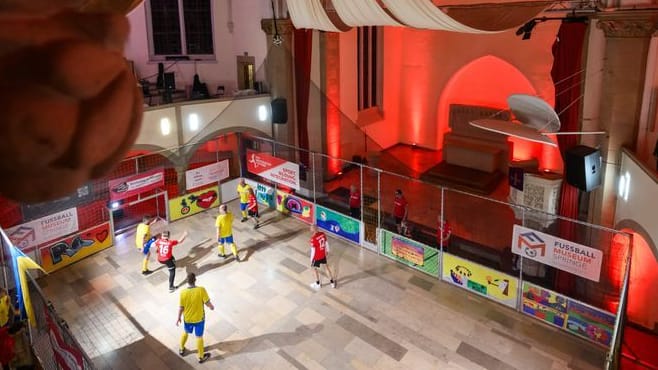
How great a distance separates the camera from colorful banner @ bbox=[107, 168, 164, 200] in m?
12.1

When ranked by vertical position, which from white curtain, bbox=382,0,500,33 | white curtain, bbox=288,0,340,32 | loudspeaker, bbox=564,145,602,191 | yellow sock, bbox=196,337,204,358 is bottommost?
yellow sock, bbox=196,337,204,358

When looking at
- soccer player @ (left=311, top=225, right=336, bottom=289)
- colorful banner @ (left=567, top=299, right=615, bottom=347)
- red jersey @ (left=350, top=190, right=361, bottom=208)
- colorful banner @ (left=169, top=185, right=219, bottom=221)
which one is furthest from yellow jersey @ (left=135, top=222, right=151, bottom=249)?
colorful banner @ (left=567, top=299, right=615, bottom=347)

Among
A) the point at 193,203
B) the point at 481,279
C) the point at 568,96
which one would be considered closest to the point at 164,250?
the point at 193,203

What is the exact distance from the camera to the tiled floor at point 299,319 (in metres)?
8.25

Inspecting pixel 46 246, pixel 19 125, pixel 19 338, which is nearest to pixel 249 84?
pixel 46 246

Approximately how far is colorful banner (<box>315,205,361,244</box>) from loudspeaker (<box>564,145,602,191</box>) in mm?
5037

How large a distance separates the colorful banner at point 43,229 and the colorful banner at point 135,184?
108 centimetres

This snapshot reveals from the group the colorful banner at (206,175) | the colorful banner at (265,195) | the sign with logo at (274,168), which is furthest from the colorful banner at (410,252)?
the colorful banner at (206,175)

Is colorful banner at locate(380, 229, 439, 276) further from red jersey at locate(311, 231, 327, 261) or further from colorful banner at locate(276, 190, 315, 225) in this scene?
colorful banner at locate(276, 190, 315, 225)

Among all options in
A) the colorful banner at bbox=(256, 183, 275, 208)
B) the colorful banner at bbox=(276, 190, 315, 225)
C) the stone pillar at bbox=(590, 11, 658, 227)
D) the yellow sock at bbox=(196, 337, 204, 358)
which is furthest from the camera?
the colorful banner at bbox=(256, 183, 275, 208)

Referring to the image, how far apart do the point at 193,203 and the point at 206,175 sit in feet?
3.06

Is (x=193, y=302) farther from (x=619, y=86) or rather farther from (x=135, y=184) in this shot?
(x=619, y=86)

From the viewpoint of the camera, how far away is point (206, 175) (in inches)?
571

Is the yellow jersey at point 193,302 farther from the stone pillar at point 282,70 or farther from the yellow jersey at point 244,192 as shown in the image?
the stone pillar at point 282,70
